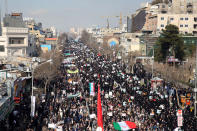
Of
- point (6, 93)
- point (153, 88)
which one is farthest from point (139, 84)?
point (6, 93)

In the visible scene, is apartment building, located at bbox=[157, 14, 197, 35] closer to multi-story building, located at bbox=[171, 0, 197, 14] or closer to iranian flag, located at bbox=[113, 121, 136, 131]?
multi-story building, located at bbox=[171, 0, 197, 14]

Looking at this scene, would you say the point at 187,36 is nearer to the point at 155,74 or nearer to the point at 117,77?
the point at 155,74

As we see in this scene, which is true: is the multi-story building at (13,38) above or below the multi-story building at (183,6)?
below

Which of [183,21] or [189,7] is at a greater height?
[189,7]

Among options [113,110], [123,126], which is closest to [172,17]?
[113,110]

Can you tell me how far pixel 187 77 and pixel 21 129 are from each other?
89.2 ft

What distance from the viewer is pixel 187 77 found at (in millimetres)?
39750

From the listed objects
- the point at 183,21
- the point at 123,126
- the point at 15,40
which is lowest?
the point at 123,126

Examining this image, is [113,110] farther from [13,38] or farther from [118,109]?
[13,38]

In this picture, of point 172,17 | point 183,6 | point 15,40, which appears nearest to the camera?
point 15,40

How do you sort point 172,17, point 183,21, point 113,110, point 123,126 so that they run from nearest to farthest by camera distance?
point 123,126 < point 113,110 < point 172,17 < point 183,21

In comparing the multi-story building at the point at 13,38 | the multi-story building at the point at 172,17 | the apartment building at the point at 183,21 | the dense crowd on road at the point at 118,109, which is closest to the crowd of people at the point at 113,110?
the dense crowd on road at the point at 118,109

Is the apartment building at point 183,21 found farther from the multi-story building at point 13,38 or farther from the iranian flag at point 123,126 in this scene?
the iranian flag at point 123,126

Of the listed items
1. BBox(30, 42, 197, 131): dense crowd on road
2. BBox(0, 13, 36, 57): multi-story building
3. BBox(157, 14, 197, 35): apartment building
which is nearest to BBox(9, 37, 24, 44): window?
BBox(0, 13, 36, 57): multi-story building
